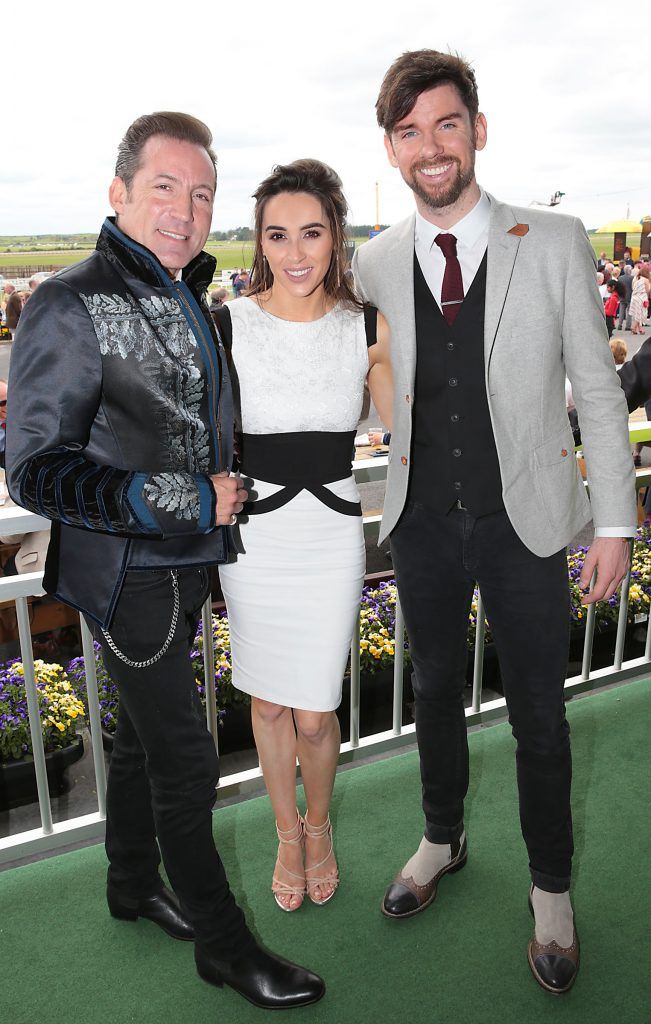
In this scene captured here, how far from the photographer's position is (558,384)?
5.76 ft

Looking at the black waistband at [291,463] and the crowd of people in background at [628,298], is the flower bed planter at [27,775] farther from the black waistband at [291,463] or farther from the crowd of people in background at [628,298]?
the crowd of people in background at [628,298]

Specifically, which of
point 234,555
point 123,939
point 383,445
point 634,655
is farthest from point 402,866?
point 383,445

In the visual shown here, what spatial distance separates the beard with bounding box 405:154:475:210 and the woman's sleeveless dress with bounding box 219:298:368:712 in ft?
0.95

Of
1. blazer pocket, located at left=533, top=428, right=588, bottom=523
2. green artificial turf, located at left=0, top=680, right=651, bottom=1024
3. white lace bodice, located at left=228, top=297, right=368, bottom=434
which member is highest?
white lace bodice, located at left=228, top=297, right=368, bottom=434

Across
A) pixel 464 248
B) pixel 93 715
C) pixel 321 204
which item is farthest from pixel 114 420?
pixel 93 715

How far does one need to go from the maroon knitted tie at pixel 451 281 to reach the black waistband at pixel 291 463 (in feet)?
1.18

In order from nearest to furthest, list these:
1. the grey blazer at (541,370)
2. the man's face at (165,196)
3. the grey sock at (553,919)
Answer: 1. the man's face at (165,196)
2. the grey blazer at (541,370)
3. the grey sock at (553,919)

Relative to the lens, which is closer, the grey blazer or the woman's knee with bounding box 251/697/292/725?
the grey blazer

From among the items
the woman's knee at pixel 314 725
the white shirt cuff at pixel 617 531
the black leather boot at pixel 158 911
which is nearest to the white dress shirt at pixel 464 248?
the white shirt cuff at pixel 617 531

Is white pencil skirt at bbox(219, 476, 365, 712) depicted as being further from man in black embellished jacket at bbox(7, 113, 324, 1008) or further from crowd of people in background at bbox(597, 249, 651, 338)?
crowd of people in background at bbox(597, 249, 651, 338)

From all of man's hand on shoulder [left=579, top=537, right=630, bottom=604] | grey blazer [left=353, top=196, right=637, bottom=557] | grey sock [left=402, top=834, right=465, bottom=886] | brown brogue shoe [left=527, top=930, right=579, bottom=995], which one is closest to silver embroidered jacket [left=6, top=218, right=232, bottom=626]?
grey blazer [left=353, top=196, right=637, bottom=557]

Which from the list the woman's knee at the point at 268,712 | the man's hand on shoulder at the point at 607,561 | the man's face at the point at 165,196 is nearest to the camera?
the man's face at the point at 165,196

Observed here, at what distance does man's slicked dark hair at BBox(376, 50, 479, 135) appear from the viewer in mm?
1699

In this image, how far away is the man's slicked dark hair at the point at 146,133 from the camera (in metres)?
1.45
